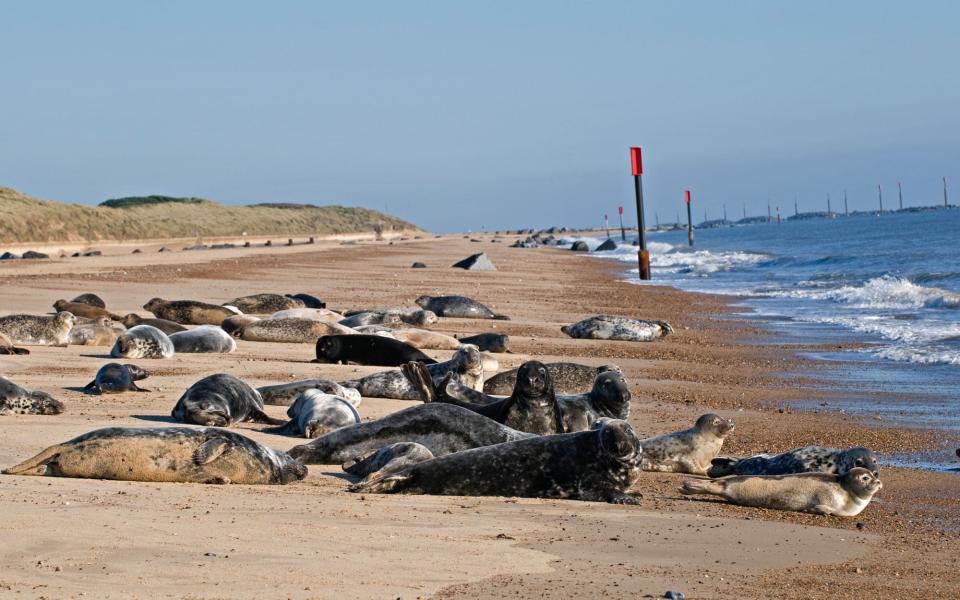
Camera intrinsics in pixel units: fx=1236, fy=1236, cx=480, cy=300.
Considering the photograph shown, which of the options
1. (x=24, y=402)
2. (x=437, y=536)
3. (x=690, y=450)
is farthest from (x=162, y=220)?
(x=437, y=536)

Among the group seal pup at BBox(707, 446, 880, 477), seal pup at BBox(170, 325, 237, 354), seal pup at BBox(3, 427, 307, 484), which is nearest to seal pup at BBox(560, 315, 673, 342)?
seal pup at BBox(170, 325, 237, 354)

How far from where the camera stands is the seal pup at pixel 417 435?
20.7 ft

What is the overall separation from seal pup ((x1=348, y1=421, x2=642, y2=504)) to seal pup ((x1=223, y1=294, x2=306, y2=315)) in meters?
10.6

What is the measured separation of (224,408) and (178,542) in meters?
3.15

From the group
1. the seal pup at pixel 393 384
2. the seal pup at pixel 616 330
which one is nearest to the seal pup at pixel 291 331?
the seal pup at pixel 616 330

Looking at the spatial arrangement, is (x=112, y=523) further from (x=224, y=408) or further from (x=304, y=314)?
(x=304, y=314)

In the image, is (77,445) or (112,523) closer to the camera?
(112,523)

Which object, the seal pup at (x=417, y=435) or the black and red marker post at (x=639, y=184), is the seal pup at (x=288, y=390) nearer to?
the seal pup at (x=417, y=435)

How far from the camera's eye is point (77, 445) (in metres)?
5.60

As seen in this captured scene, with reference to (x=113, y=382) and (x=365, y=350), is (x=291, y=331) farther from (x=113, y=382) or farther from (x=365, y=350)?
(x=113, y=382)

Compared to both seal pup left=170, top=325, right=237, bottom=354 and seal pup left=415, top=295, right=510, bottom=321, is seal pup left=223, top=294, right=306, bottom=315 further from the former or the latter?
seal pup left=170, top=325, right=237, bottom=354

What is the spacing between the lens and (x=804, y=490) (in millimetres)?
5809

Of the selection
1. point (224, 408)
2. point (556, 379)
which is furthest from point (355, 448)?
point (556, 379)

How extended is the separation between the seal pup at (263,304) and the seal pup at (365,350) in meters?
5.52
